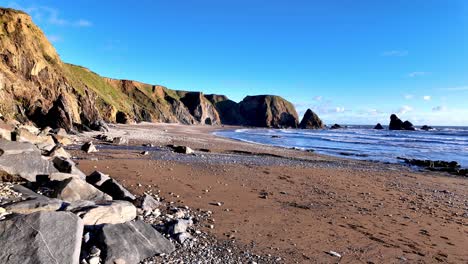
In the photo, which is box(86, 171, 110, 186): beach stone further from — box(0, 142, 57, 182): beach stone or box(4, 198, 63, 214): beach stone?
box(4, 198, 63, 214): beach stone

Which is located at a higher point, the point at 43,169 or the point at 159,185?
the point at 43,169

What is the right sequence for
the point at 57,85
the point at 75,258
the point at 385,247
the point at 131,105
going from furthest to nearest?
the point at 131,105, the point at 57,85, the point at 385,247, the point at 75,258

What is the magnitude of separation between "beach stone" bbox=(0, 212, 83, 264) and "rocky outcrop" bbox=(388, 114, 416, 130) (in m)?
174

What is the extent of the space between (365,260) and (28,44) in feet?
178

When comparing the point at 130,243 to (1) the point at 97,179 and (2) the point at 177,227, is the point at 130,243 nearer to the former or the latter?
(2) the point at 177,227

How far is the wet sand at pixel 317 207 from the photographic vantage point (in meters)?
9.10

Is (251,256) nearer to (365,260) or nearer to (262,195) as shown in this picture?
(365,260)

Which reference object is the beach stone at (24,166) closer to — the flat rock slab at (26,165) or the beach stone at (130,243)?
the flat rock slab at (26,165)

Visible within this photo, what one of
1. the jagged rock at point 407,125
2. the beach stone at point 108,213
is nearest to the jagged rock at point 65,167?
the beach stone at point 108,213

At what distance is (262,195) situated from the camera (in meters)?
14.2

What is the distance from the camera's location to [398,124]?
164625 millimetres

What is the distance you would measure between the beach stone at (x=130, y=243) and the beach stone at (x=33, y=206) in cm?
→ 139

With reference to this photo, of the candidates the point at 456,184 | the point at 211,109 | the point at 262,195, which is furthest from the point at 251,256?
the point at 211,109

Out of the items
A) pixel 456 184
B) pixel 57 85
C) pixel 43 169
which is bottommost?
pixel 456 184
